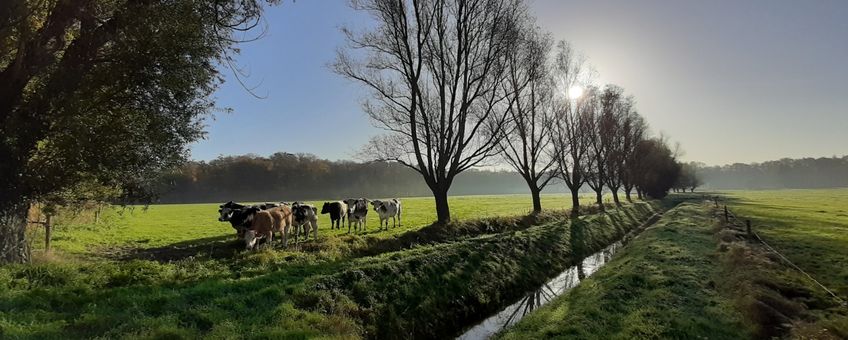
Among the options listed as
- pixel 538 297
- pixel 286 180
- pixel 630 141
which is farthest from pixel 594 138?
pixel 286 180

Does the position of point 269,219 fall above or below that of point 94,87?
below

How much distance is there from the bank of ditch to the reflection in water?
0.35m

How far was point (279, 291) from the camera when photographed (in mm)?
10062

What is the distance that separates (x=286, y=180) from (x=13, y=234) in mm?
112933

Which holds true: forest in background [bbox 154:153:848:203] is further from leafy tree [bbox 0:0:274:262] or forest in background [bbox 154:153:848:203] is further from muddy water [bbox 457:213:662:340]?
leafy tree [bbox 0:0:274:262]

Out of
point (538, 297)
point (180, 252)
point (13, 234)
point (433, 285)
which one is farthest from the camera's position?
point (180, 252)

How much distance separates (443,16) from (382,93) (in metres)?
5.68

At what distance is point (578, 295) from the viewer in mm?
13016

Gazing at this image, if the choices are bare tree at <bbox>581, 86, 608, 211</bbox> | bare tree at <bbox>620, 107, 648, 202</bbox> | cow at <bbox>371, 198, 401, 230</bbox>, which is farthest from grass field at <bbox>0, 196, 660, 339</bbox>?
bare tree at <bbox>620, 107, 648, 202</bbox>

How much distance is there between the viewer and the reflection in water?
1197cm

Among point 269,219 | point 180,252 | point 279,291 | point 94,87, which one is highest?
point 94,87

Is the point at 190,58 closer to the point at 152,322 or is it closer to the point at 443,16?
the point at 152,322

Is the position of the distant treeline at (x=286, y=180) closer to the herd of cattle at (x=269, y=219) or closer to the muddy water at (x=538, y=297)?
the herd of cattle at (x=269, y=219)

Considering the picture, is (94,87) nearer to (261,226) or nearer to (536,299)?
(261,226)
